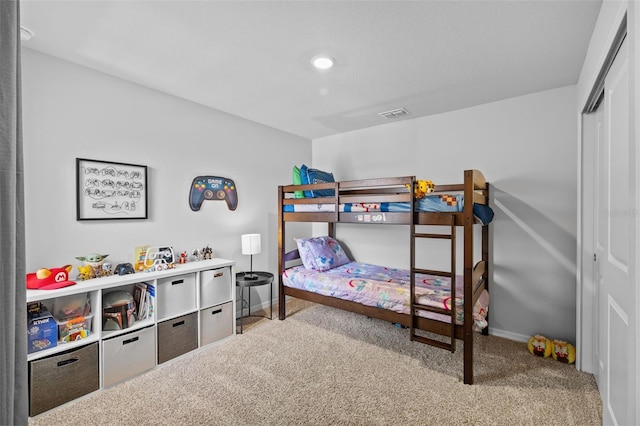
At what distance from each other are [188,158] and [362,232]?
2379mm

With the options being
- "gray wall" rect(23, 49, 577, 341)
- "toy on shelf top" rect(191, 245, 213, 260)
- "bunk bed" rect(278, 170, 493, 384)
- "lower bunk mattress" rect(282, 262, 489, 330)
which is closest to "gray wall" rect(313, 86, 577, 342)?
"gray wall" rect(23, 49, 577, 341)

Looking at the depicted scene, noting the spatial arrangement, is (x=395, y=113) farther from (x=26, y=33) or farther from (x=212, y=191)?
(x=26, y=33)

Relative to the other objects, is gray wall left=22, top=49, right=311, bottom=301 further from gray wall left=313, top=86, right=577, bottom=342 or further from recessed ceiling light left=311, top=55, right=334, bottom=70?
gray wall left=313, top=86, right=577, bottom=342

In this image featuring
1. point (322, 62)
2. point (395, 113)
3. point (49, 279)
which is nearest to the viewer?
point (49, 279)

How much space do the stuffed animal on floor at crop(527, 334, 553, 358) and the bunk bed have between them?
1.93ft

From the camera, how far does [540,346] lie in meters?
2.66

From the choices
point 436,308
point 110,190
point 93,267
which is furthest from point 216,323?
point 436,308

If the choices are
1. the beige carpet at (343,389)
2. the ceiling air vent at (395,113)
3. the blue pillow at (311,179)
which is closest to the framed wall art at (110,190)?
the beige carpet at (343,389)

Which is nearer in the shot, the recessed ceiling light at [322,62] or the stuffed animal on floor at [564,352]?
the recessed ceiling light at [322,62]

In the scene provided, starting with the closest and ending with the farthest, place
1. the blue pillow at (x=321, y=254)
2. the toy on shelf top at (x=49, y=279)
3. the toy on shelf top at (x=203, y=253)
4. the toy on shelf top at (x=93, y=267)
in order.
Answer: the toy on shelf top at (x=49, y=279), the toy on shelf top at (x=93, y=267), the toy on shelf top at (x=203, y=253), the blue pillow at (x=321, y=254)

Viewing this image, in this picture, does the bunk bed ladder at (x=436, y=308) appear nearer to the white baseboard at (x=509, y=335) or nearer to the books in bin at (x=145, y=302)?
the white baseboard at (x=509, y=335)

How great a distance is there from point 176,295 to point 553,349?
11.0 ft

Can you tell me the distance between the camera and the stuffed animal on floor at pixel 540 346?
2631 mm

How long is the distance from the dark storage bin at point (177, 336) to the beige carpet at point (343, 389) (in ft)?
0.25
